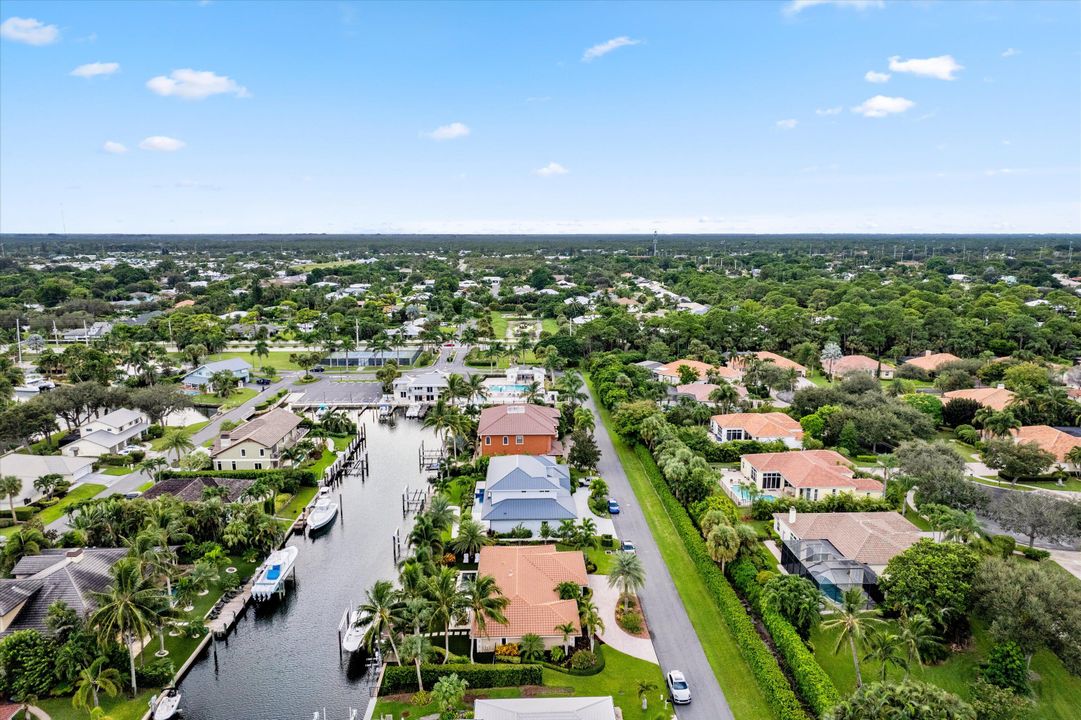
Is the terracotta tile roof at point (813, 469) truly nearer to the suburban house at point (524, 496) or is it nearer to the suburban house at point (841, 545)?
the suburban house at point (841, 545)

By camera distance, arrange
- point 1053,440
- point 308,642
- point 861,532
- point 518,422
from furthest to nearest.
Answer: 1. point 518,422
2. point 1053,440
3. point 861,532
4. point 308,642

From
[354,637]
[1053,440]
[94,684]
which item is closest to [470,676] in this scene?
[354,637]

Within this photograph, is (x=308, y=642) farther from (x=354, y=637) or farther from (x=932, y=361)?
(x=932, y=361)

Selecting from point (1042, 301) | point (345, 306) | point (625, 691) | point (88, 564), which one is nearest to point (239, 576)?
point (88, 564)

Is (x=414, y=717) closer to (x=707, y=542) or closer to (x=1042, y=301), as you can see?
(x=707, y=542)

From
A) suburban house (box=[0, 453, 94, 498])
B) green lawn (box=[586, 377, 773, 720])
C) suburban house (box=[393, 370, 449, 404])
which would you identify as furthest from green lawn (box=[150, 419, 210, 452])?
green lawn (box=[586, 377, 773, 720])

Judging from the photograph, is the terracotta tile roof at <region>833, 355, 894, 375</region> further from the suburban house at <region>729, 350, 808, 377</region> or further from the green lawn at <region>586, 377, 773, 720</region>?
the green lawn at <region>586, 377, 773, 720</region>
